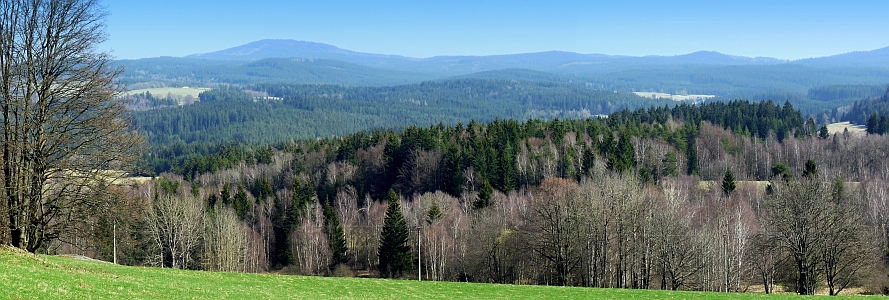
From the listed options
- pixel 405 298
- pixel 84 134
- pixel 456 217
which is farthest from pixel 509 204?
pixel 84 134

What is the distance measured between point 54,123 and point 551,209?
34246mm

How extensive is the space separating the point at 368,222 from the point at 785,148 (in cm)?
6594

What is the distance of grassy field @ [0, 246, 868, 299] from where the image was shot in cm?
1845

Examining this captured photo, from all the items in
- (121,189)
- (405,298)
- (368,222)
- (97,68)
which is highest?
(97,68)

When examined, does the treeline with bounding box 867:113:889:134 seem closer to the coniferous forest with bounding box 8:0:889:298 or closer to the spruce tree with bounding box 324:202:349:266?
the coniferous forest with bounding box 8:0:889:298

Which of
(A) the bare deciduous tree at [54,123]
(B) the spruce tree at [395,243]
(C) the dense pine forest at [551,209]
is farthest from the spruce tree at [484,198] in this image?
(A) the bare deciduous tree at [54,123]

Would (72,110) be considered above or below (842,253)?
above

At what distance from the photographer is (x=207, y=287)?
24.2 m

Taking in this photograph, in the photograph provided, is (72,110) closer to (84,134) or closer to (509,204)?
(84,134)

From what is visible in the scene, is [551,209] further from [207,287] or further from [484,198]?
[207,287]

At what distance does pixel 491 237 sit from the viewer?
185 ft

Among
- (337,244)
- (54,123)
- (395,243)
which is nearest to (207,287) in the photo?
(54,123)

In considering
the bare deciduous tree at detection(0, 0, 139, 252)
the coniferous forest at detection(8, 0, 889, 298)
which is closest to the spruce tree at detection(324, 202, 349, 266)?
the coniferous forest at detection(8, 0, 889, 298)

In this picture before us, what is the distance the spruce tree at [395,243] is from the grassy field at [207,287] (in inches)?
1213
